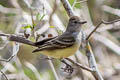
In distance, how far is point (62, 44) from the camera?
3674mm

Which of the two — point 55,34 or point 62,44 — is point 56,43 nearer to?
point 62,44

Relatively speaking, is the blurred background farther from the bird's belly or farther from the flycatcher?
the bird's belly

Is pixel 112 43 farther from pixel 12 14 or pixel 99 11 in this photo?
pixel 12 14

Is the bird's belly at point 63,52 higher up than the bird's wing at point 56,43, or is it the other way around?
the bird's wing at point 56,43

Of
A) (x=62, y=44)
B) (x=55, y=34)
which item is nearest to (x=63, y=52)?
(x=62, y=44)

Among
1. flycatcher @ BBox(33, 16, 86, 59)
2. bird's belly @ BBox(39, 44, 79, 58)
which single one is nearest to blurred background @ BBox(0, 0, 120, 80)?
flycatcher @ BBox(33, 16, 86, 59)

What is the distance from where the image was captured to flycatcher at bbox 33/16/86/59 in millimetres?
3594

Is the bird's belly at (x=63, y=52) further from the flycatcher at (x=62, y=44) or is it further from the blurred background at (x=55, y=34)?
the blurred background at (x=55, y=34)

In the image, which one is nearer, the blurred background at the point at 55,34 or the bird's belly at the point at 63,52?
the bird's belly at the point at 63,52

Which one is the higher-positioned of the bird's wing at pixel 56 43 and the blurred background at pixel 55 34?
the bird's wing at pixel 56 43

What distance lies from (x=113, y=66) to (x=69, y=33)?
7.55 feet

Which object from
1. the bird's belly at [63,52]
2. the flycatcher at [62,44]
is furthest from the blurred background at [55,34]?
the bird's belly at [63,52]

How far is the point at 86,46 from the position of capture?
3559 millimetres

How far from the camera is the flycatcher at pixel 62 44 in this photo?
3594 mm
